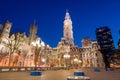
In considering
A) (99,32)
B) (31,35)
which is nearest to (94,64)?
(99,32)

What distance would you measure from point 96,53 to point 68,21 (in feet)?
235

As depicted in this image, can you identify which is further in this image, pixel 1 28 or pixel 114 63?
pixel 114 63

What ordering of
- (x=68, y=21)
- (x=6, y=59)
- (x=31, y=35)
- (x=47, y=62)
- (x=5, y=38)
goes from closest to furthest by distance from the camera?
(x=6, y=59) → (x=5, y=38) → (x=31, y=35) → (x=47, y=62) → (x=68, y=21)

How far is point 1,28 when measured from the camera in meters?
70.2

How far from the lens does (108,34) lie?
13338 centimetres

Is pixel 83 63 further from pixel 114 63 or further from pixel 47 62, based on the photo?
pixel 47 62

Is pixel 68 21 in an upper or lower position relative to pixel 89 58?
upper

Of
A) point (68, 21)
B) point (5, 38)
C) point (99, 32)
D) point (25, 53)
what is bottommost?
point (25, 53)

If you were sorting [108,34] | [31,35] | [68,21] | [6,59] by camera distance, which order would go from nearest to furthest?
[6,59]
[31,35]
[108,34]
[68,21]

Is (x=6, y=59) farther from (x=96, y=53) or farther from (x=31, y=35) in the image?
(x=96, y=53)

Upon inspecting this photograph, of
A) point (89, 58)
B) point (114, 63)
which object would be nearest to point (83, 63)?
point (89, 58)

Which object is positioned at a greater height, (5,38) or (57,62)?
(5,38)

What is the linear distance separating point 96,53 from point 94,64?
35.6 ft

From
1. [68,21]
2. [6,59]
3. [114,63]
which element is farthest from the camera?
[68,21]
